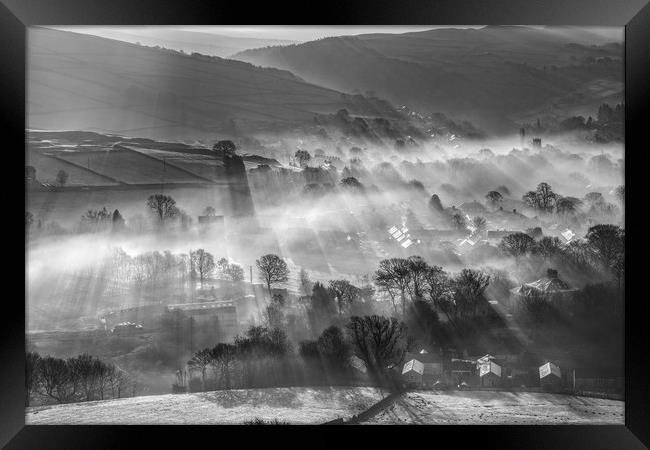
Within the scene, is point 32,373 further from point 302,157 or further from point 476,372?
point 476,372

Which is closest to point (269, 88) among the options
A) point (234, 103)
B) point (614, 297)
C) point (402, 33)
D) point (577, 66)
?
point (234, 103)

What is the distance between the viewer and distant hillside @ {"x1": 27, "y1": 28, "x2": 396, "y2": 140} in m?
2.64

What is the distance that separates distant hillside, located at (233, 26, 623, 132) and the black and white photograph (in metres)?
0.01

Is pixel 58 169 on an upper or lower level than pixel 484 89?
lower

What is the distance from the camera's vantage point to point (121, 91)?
8.70 ft

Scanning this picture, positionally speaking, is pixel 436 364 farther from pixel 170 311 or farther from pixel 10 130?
pixel 10 130

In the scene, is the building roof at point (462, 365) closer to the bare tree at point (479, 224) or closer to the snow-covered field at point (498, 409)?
the snow-covered field at point (498, 409)

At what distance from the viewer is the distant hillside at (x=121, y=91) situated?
2.64m

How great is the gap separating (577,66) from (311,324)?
6.48 feet

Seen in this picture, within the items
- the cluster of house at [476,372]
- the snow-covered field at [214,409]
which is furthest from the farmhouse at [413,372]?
the snow-covered field at [214,409]

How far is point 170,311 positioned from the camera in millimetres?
2627

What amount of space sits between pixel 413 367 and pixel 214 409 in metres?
1.05

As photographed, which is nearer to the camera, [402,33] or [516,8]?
[516,8]

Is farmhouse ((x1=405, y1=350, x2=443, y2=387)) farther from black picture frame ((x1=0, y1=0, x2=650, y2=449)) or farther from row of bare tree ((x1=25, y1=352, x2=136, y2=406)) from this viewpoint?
row of bare tree ((x1=25, y1=352, x2=136, y2=406))
